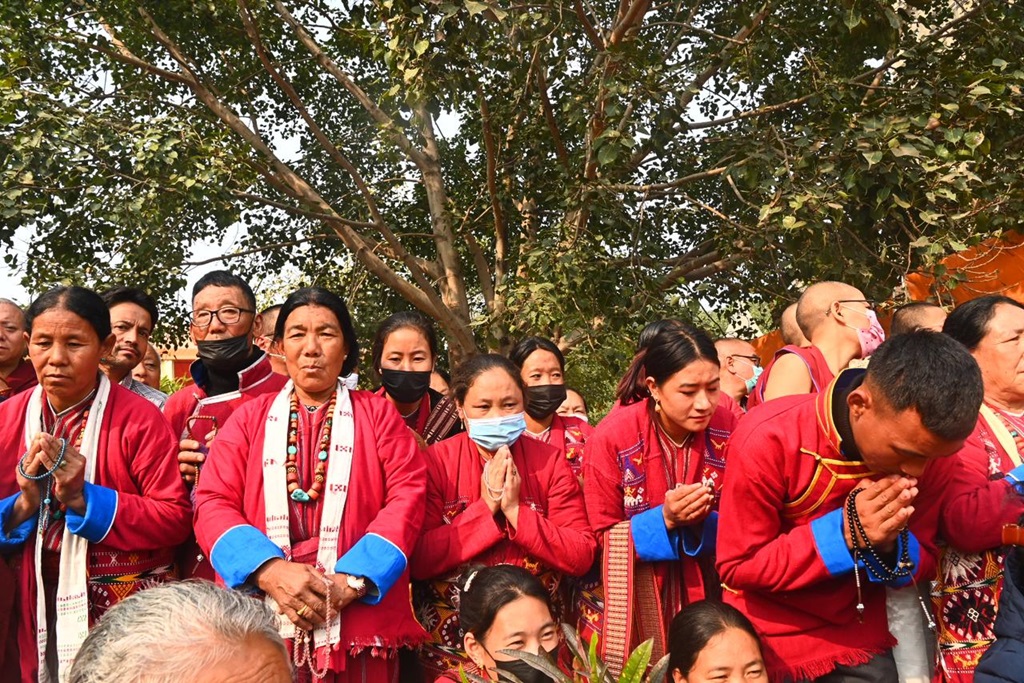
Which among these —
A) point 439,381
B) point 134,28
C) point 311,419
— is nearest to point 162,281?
point 134,28

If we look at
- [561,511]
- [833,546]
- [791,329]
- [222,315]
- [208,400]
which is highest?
[222,315]

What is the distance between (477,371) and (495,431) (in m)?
0.29

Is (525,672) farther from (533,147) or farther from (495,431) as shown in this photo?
(533,147)

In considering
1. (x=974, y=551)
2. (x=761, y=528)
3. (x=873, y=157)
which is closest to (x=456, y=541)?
(x=761, y=528)

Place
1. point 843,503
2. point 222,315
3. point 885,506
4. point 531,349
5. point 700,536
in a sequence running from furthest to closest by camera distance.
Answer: point 531,349 → point 222,315 → point 700,536 → point 843,503 → point 885,506

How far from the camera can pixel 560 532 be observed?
12.7ft

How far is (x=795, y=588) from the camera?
9.93 ft

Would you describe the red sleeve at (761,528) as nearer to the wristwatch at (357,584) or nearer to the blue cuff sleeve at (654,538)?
the blue cuff sleeve at (654,538)

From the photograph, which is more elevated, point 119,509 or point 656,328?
point 656,328

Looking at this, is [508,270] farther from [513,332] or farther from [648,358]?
[648,358]

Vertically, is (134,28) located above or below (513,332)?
above

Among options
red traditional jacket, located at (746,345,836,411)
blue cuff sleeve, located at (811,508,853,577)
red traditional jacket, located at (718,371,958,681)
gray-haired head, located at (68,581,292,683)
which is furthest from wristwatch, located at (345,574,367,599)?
gray-haired head, located at (68,581,292,683)

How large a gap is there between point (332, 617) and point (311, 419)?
732mm

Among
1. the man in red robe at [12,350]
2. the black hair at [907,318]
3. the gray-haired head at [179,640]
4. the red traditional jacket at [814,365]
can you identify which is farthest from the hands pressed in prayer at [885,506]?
the man in red robe at [12,350]
